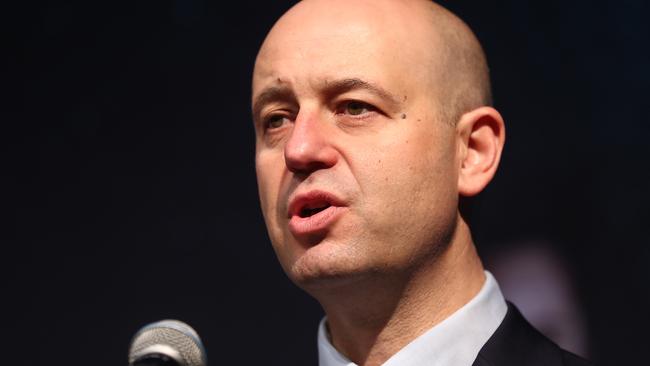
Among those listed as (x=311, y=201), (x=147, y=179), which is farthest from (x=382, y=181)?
(x=147, y=179)

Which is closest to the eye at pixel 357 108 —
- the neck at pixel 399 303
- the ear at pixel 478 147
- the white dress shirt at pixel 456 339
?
the ear at pixel 478 147

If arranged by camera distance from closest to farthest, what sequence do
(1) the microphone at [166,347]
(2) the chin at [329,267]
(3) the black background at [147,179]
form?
(1) the microphone at [166,347] → (2) the chin at [329,267] → (3) the black background at [147,179]

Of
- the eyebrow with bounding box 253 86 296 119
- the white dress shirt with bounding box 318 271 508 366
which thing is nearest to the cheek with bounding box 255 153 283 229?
the eyebrow with bounding box 253 86 296 119

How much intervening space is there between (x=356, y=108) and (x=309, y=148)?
0.14m

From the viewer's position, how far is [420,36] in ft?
6.50

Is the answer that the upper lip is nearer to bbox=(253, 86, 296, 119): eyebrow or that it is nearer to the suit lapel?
bbox=(253, 86, 296, 119): eyebrow

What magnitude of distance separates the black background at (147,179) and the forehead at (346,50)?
0.69 meters

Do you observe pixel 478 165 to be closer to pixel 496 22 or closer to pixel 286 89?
pixel 286 89

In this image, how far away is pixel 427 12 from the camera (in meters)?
2.05

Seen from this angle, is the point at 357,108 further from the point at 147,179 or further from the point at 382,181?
the point at 147,179

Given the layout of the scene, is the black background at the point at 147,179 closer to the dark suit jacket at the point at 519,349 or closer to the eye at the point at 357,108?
the dark suit jacket at the point at 519,349

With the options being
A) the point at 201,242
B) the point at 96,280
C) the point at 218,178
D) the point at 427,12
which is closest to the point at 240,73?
the point at 218,178

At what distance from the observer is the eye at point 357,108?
6.23 feet

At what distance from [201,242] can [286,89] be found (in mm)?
977
